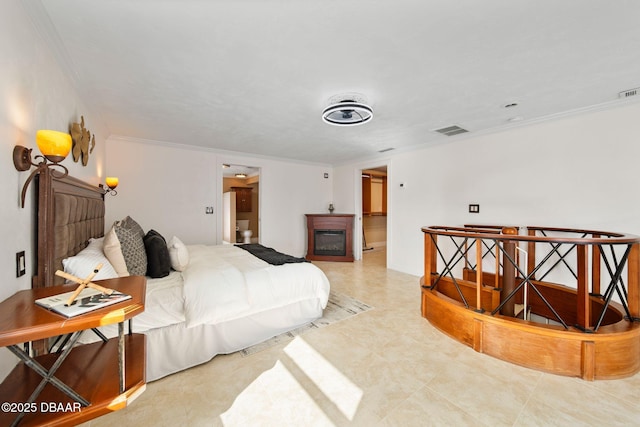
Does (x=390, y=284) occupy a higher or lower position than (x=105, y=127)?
lower

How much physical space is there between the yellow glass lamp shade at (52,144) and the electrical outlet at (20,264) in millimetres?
508

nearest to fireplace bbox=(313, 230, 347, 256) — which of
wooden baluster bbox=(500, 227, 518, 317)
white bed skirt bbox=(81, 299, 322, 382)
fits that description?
white bed skirt bbox=(81, 299, 322, 382)

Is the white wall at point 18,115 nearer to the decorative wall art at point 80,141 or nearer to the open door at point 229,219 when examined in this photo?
the decorative wall art at point 80,141

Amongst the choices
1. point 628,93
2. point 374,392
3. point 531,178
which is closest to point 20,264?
point 374,392

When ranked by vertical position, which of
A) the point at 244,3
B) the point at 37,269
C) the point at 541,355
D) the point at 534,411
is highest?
the point at 244,3

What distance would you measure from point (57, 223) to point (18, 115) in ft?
2.22

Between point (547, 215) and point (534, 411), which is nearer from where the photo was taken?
point (534, 411)

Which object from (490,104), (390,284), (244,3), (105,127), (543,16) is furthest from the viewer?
(390,284)

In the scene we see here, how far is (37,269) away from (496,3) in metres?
3.02

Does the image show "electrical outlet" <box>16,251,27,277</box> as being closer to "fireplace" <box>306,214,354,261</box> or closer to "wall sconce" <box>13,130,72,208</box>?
"wall sconce" <box>13,130,72,208</box>

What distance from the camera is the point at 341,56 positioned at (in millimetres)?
1899

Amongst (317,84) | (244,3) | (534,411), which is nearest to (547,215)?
(534,411)

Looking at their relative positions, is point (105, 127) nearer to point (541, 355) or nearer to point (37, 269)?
point (37, 269)

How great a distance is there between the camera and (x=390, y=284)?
4.14 meters
